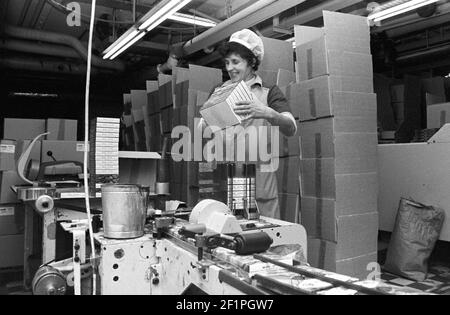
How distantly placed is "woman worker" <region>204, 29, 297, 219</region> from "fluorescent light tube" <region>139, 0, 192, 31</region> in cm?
102

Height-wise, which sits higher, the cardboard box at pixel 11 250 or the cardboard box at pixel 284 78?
the cardboard box at pixel 284 78

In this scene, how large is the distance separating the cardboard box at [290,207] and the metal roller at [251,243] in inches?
74.8

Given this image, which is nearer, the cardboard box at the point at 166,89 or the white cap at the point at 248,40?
the white cap at the point at 248,40

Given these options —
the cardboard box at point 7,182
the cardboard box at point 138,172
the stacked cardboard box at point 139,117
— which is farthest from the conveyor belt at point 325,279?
the stacked cardboard box at point 139,117

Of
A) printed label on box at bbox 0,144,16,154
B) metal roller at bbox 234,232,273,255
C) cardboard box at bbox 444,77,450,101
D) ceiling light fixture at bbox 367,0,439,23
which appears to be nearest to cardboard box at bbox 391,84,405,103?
cardboard box at bbox 444,77,450,101

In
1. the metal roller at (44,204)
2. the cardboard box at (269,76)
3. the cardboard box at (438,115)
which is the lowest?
the metal roller at (44,204)

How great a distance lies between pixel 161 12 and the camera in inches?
107

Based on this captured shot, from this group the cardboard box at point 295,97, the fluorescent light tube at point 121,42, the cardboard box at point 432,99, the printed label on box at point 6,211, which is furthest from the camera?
the cardboard box at point 432,99

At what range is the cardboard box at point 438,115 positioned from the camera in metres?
3.44

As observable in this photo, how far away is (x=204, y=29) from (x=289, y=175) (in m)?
2.34

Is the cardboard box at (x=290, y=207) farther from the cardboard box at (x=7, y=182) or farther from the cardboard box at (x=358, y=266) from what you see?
the cardboard box at (x=7, y=182)

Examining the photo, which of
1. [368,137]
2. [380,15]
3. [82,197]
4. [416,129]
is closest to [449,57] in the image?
[416,129]

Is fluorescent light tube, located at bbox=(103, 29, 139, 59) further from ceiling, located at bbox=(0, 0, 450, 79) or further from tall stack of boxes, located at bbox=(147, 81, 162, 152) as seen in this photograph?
tall stack of boxes, located at bbox=(147, 81, 162, 152)

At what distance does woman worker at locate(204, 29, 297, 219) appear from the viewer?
5.00ft
